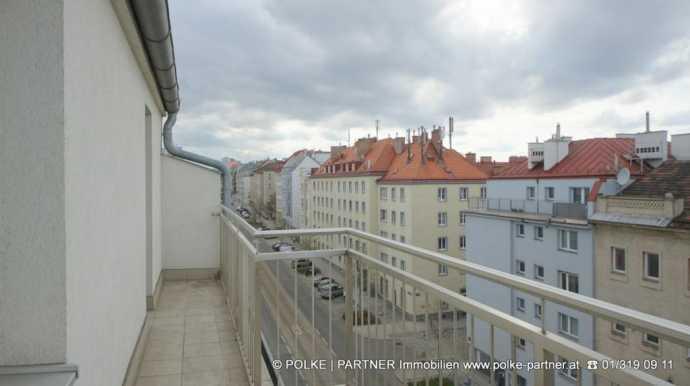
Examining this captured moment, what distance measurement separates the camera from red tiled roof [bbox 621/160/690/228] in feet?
53.9

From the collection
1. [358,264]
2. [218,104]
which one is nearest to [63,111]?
[358,264]

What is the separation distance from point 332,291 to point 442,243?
93.2ft

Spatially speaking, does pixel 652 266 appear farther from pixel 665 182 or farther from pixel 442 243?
pixel 442 243

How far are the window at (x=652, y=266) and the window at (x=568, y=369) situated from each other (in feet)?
60.2

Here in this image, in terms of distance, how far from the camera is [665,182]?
57.6ft

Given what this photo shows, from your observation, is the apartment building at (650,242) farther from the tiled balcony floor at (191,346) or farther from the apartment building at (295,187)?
the apartment building at (295,187)

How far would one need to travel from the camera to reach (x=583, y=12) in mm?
12289

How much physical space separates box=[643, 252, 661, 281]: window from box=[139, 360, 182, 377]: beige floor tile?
18002 millimetres

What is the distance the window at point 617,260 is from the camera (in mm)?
17031

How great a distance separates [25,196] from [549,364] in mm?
1758

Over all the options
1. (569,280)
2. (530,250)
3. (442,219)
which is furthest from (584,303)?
(442,219)

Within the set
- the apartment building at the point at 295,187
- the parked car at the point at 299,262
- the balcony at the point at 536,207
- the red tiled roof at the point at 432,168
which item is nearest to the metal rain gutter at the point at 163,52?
the parked car at the point at 299,262

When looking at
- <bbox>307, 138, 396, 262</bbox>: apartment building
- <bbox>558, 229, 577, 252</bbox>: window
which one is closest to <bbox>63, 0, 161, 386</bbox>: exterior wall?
<bbox>558, 229, 577, 252</bbox>: window

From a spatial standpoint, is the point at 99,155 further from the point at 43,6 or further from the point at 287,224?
the point at 287,224
